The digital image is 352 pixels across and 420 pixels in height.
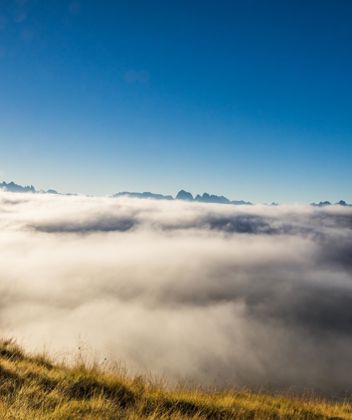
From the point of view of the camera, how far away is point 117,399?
28.7 ft

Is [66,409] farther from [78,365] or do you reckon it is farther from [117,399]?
[78,365]

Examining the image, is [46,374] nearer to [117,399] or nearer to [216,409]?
[117,399]

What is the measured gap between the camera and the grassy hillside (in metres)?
7.50

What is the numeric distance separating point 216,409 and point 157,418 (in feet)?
7.80

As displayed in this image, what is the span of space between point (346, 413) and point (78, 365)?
7.45 meters

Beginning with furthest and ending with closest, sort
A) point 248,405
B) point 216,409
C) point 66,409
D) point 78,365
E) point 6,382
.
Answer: point 78,365 → point 248,405 → point 216,409 → point 6,382 → point 66,409

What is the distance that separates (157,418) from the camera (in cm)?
721

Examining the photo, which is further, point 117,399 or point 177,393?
point 177,393

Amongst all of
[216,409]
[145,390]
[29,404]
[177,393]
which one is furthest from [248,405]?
[29,404]

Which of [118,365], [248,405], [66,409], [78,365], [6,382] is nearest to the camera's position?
[66,409]

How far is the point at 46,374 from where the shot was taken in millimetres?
9609

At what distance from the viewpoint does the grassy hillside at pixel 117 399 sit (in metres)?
7.50

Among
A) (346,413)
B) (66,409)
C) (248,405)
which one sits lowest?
(346,413)

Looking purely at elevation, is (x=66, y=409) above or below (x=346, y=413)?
above
